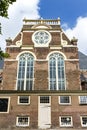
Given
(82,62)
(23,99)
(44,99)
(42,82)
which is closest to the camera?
(23,99)

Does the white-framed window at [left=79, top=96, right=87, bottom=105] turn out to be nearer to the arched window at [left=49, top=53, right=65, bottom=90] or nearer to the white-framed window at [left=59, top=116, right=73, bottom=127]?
the white-framed window at [left=59, top=116, right=73, bottom=127]

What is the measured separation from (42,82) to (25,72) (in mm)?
2683

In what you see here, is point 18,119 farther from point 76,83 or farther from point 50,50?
point 50,50

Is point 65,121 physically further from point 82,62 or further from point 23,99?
point 82,62

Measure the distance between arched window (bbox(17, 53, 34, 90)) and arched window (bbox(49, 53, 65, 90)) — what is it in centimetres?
253

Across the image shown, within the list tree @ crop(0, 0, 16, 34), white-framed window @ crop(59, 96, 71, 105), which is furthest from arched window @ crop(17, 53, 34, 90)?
tree @ crop(0, 0, 16, 34)

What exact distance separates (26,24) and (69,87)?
11.6 meters

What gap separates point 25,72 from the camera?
32.2 m

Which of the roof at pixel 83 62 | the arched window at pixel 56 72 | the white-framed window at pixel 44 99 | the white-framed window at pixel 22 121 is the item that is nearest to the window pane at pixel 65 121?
the white-framed window at pixel 44 99

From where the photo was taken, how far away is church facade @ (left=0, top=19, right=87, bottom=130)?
25859 millimetres

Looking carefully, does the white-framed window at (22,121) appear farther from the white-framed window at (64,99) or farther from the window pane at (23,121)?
the white-framed window at (64,99)

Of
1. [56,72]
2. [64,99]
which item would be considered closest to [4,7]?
[64,99]

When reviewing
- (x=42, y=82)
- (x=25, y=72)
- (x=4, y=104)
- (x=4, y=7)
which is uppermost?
(x=4, y=7)

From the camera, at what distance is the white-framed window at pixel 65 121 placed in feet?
83.2
